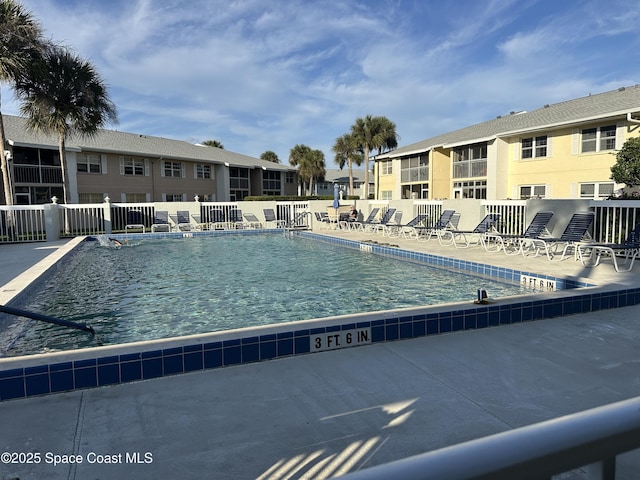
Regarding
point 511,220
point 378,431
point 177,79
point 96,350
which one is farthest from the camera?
point 177,79

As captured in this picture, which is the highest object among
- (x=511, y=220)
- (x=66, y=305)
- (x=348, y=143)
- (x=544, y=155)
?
(x=348, y=143)

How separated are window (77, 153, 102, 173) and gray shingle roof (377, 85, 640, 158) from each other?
63.9 ft

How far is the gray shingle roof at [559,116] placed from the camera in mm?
17723

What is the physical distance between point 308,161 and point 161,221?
25468mm

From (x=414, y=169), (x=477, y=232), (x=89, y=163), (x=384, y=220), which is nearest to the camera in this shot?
(x=477, y=232)

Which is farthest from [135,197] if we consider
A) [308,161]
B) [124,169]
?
[308,161]

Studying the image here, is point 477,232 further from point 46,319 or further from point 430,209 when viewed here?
point 46,319

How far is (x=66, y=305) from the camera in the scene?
263 inches

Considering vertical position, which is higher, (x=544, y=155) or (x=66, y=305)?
(x=544, y=155)

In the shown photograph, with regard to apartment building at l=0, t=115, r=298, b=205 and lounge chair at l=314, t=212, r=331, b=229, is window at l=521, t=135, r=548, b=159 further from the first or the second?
apartment building at l=0, t=115, r=298, b=205

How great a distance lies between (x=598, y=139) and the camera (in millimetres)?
18688

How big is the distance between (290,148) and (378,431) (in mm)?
44327

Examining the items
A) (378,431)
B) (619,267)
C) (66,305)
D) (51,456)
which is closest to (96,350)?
(51,456)

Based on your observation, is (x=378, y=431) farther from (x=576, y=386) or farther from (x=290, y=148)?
(x=290, y=148)
